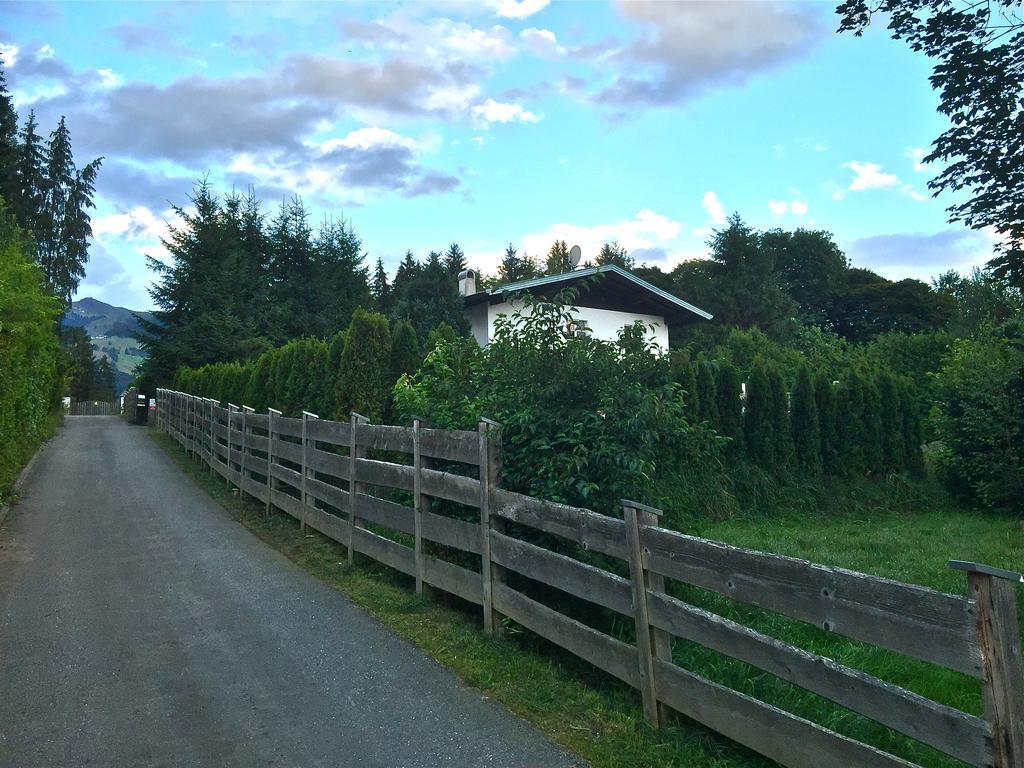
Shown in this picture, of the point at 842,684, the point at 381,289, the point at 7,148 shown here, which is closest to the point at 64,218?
the point at 7,148

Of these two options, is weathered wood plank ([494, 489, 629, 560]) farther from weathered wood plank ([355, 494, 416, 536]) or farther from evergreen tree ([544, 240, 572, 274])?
evergreen tree ([544, 240, 572, 274])

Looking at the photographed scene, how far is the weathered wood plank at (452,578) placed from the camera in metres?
5.62

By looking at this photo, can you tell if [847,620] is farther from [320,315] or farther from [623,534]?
[320,315]

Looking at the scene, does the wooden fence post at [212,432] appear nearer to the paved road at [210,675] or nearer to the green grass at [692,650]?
the green grass at [692,650]

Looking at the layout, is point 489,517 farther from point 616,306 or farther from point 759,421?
point 616,306

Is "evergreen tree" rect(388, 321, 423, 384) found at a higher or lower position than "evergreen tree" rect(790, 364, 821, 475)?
higher

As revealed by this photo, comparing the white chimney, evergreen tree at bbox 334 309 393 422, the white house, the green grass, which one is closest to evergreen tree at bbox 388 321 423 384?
evergreen tree at bbox 334 309 393 422

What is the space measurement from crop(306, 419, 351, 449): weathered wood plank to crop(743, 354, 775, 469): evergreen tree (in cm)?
673

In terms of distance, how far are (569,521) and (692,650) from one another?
1188 mm

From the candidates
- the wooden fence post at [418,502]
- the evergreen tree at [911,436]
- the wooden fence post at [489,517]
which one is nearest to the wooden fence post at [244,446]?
the wooden fence post at [418,502]

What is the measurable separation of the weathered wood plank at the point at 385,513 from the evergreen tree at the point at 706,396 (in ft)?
20.4

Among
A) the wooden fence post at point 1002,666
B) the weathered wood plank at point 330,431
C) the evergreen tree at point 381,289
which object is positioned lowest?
the wooden fence post at point 1002,666

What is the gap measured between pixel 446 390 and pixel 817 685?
4.30 meters

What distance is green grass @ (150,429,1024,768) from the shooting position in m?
3.77
